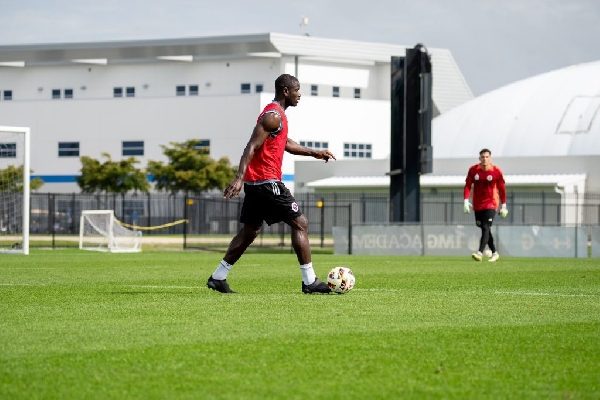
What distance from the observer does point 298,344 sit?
22.1 feet

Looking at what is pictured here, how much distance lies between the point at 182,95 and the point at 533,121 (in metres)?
30.3

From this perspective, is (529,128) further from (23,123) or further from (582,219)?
(23,123)

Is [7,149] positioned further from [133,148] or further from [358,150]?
[358,150]

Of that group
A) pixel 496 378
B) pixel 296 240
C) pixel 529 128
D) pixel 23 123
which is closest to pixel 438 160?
pixel 529 128

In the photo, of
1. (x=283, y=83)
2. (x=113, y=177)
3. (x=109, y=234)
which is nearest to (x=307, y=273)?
(x=283, y=83)

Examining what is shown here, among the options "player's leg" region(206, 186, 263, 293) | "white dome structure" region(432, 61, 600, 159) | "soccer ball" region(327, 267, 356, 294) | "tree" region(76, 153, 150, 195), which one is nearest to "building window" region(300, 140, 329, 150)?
"white dome structure" region(432, 61, 600, 159)

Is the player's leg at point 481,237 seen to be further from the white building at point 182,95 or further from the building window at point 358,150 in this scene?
the building window at point 358,150

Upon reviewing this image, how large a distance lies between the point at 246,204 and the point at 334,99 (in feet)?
235

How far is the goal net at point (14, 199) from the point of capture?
1025 inches

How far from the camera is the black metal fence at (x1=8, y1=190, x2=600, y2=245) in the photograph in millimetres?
54594

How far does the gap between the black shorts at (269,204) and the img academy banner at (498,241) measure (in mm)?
17895

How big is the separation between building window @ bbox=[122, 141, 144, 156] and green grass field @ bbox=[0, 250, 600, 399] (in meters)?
69.1

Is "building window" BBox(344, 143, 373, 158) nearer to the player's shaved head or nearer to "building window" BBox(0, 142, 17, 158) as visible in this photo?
"building window" BBox(0, 142, 17, 158)

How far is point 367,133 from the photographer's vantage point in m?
83.0
